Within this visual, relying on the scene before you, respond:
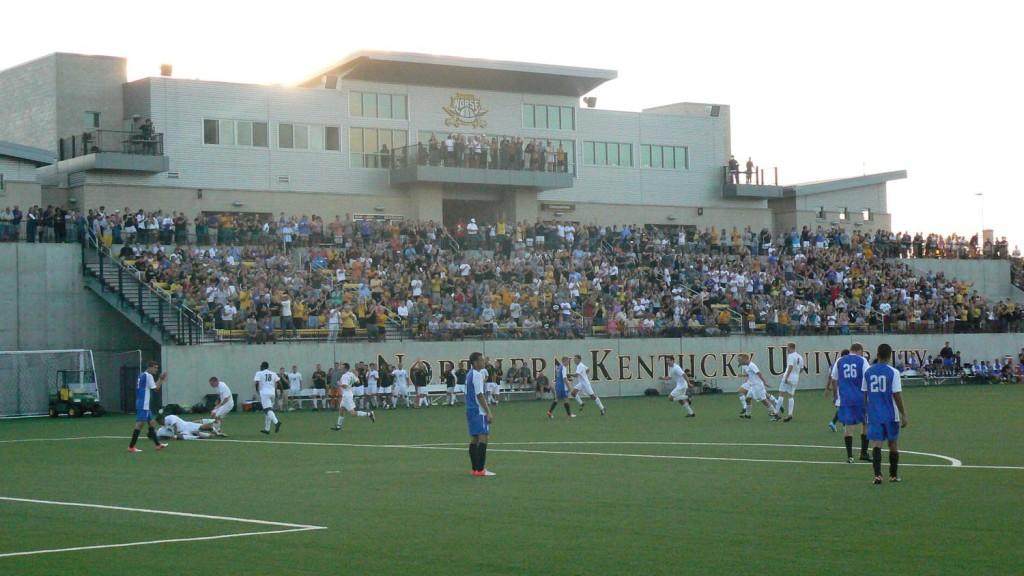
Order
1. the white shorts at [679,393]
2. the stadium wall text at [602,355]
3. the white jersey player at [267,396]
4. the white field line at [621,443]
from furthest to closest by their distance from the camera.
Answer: the stadium wall text at [602,355], the white shorts at [679,393], the white jersey player at [267,396], the white field line at [621,443]

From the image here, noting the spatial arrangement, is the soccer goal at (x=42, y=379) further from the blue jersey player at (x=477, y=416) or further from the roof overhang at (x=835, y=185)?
the roof overhang at (x=835, y=185)

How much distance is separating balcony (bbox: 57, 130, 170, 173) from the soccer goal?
11.1 m

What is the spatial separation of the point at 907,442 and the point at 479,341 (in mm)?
27080

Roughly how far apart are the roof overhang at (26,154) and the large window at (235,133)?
762 cm

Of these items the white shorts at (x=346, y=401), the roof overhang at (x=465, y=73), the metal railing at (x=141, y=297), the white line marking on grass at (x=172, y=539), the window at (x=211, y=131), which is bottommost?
the white line marking on grass at (x=172, y=539)

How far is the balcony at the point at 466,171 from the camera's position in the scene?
203 ft

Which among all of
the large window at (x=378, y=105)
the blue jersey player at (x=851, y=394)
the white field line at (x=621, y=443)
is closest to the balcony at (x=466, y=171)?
the large window at (x=378, y=105)

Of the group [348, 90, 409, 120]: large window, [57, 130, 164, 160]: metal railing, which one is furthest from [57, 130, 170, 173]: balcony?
[348, 90, 409, 120]: large window

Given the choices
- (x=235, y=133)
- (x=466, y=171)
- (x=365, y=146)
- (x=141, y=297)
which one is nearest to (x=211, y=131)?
(x=235, y=133)

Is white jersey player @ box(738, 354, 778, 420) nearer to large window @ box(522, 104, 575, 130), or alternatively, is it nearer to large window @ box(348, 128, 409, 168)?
large window @ box(348, 128, 409, 168)

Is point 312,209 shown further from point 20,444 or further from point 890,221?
point 890,221

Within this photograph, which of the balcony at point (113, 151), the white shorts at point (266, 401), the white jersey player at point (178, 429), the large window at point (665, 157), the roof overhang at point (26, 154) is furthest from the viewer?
the large window at point (665, 157)

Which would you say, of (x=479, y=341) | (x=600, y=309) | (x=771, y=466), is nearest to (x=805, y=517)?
(x=771, y=466)

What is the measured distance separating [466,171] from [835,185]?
25.1 metres
